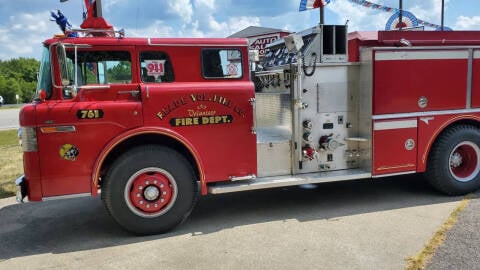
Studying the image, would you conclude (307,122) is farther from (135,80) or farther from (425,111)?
(135,80)

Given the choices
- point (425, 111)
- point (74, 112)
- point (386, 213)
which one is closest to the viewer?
point (74, 112)

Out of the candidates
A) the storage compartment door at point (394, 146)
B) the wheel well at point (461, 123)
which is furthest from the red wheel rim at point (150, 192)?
the wheel well at point (461, 123)

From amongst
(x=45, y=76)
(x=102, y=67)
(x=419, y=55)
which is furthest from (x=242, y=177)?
(x=419, y=55)

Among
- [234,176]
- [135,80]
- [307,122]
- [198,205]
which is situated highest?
[135,80]

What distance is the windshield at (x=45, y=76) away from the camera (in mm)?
4684

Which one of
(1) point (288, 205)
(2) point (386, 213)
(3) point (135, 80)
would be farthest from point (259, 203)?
(3) point (135, 80)

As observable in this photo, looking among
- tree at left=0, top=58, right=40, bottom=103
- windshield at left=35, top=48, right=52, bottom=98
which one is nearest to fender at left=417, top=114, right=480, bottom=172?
windshield at left=35, top=48, right=52, bottom=98

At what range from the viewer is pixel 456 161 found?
20.9 ft

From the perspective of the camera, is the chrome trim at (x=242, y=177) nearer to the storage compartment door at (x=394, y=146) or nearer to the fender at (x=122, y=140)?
the fender at (x=122, y=140)

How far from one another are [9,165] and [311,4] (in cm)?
707

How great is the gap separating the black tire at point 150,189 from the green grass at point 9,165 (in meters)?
3.37

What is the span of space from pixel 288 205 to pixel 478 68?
3392mm

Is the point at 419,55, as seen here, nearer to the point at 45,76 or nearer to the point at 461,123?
the point at 461,123

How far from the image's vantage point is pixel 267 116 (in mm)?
6406
